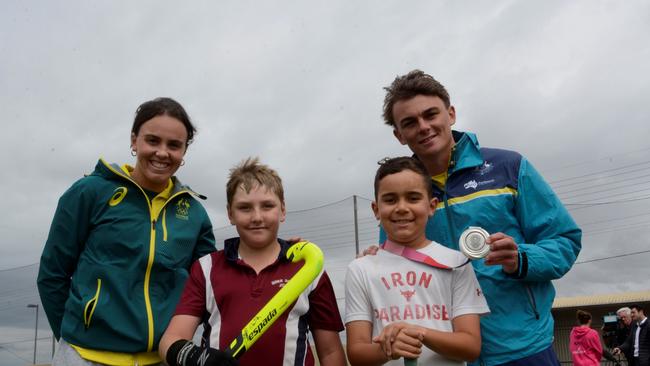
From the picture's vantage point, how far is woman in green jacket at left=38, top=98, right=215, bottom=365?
278cm

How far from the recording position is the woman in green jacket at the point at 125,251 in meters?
2.78

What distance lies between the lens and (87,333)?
277 centimetres

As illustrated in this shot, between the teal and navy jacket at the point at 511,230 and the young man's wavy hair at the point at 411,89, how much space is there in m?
0.30

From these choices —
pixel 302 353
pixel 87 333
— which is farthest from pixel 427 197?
pixel 87 333

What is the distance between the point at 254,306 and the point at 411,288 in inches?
28.2

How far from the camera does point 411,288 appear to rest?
8.06 feet

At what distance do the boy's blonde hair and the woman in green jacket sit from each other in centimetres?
42

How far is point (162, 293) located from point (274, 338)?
0.77m

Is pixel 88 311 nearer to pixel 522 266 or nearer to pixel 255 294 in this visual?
pixel 255 294

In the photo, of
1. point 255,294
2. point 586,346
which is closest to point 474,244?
point 255,294

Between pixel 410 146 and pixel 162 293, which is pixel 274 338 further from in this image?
pixel 410 146

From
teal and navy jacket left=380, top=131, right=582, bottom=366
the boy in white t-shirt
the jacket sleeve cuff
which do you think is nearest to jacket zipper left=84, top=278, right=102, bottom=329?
the boy in white t-shirt

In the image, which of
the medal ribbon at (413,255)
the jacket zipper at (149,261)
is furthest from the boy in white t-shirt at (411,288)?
the jacket zipper at (149,261)

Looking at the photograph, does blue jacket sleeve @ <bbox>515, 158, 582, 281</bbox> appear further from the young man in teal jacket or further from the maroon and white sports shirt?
the maroon and white sports shirt
